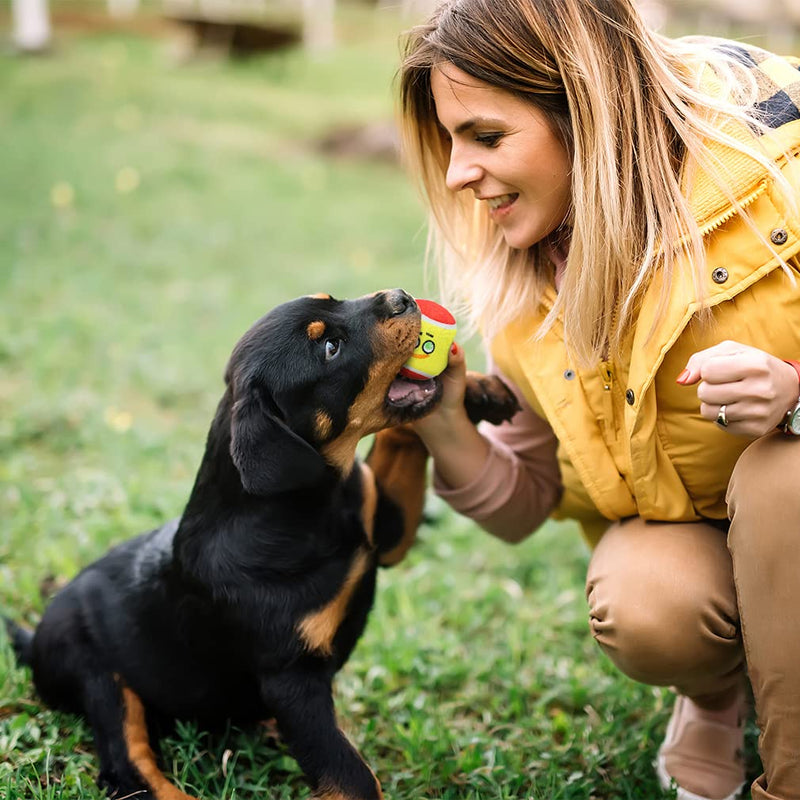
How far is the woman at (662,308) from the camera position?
2.17m

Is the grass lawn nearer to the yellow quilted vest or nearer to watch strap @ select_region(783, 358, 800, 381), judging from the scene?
the yellow quilted vest

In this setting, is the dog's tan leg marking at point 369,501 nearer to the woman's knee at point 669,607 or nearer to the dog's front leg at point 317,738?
the dog's front leg at point 317,738

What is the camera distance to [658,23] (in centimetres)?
297

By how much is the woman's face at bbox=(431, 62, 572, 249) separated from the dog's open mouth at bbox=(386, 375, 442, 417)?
43 centimetres

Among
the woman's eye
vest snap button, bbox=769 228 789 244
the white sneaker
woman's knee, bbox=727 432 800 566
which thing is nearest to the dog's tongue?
the woman's eye

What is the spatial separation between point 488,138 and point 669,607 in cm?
119

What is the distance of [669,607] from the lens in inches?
93.0

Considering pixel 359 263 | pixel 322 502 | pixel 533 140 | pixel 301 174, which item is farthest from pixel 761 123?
pixel 301 174

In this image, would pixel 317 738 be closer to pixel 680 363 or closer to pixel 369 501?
pixel 369 501

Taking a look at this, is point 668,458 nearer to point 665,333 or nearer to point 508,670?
point 665,333

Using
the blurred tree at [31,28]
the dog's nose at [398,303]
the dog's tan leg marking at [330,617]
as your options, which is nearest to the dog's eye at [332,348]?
the dog's nose at [398,303]

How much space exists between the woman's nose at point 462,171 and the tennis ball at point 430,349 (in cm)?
36

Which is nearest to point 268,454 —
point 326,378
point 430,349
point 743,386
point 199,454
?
point 326,378

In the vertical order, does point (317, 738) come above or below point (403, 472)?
below
